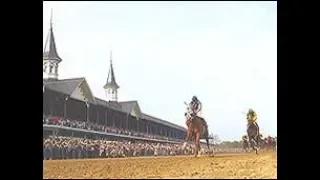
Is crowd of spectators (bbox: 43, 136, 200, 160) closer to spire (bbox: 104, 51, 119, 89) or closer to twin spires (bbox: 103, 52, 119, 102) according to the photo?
twin spires (bbox: 103, 52, 119, 102)

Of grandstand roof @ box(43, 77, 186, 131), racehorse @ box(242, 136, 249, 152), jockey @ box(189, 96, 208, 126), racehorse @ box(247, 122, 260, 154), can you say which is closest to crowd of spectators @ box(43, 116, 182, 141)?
grandstand roof @ box(43, 77, 186, 131)

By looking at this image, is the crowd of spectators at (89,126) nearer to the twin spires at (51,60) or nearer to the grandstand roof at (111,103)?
the grandstand roof at (111,103)

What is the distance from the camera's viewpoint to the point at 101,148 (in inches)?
436

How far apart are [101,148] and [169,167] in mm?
1584

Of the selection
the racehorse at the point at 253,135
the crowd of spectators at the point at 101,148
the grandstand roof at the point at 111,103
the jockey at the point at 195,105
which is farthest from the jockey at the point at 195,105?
the racehorse at the point at 253,135

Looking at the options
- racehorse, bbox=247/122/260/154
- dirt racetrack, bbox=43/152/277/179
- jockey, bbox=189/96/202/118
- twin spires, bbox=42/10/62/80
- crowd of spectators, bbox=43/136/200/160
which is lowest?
dirt racetrack, bbox=43/152/277/179

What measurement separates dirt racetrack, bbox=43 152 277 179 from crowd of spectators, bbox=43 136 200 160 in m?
0.16

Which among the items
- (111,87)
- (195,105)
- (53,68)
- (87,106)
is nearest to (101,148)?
(87,106)

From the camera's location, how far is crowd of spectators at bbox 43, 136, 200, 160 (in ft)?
34.3

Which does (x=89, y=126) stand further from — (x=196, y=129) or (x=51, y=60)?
(x=196, y=129)

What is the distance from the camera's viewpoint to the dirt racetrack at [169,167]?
10508mm
